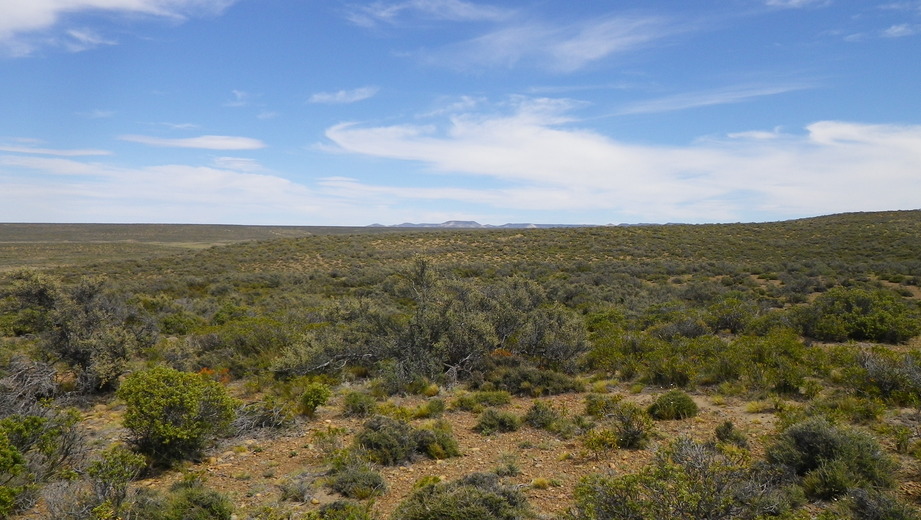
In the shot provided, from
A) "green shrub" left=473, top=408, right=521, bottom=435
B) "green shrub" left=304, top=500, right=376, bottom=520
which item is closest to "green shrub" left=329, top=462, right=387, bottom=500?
"green shrub" left=304, top=500, right=376, bottom=520

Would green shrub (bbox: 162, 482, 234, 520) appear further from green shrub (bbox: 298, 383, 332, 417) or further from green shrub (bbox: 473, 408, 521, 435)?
green shrub (bbox: 473, 408, 521, 435)

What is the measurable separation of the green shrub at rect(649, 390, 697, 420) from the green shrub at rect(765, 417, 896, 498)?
6.11 feet

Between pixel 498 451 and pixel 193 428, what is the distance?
425 centimetres

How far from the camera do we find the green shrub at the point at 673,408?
7.85m

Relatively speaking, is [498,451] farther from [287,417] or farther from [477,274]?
[477,274]

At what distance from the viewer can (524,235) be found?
49562 millimetres

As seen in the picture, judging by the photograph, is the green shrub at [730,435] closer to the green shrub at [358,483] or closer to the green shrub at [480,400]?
the green shrub at [480,400]

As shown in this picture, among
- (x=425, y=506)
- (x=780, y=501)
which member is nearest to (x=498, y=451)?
(x=425, y=506)

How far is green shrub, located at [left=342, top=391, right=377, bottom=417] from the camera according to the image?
8.53 m

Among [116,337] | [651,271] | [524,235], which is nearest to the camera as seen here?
[116,337]

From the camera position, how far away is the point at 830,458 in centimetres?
542

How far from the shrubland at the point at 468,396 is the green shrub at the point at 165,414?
3 cm


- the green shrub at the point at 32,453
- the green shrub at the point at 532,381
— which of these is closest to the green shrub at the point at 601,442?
the green shrub at the point at 532,381

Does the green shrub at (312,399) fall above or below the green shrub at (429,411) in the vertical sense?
above
